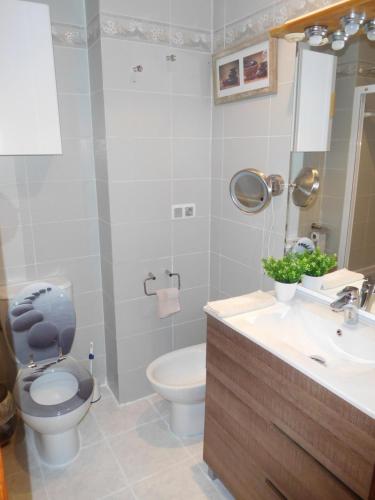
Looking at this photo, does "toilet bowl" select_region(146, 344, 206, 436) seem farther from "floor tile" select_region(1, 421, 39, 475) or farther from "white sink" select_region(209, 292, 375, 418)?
"floor tile" select_region(1, 421, 39, 475)

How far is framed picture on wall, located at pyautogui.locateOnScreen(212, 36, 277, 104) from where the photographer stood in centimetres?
168

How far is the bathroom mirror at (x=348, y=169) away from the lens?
142cm

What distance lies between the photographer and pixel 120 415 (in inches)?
88.5

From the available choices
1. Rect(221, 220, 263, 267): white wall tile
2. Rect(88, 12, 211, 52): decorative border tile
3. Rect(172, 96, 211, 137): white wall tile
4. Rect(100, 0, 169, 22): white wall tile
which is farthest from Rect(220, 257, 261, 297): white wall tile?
Rect(100, 0, 169, 22): white wall tile

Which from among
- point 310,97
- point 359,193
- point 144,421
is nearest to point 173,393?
point 144,421

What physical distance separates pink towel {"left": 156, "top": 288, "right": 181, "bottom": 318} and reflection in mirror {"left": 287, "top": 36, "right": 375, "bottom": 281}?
918mm

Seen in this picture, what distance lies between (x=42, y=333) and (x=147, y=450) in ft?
2.72

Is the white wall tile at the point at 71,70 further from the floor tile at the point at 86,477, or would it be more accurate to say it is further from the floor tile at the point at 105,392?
the floor tile at the point at 86,477

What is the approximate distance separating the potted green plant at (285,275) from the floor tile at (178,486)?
0.96m

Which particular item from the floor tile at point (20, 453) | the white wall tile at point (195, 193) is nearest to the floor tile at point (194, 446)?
the floor tile at point (20, 453)

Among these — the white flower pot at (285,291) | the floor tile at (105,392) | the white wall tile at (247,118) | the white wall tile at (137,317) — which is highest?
the white wall tile at (247,118)

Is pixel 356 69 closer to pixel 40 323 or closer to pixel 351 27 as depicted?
pixel 351 27

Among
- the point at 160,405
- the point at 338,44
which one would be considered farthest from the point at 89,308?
the point at 338,44

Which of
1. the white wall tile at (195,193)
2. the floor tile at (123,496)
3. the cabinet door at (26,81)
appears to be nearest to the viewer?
the cabinet door at (26,81)
